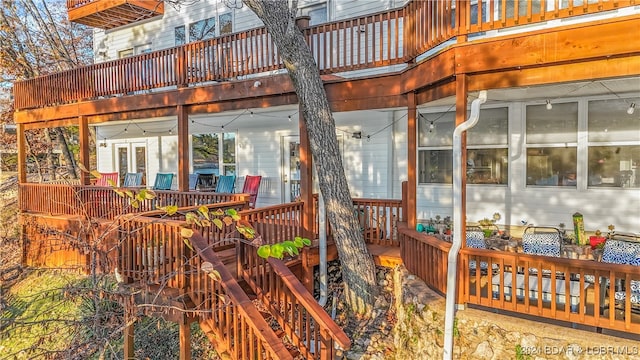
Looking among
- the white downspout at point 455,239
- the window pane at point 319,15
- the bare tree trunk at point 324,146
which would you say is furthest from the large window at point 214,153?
the white downspout at point 455,239

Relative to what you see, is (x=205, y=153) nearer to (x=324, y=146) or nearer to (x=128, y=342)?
(x=324, y=146)

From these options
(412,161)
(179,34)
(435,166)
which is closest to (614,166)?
(435,166)

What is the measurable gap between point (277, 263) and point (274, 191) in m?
Result: 5.84

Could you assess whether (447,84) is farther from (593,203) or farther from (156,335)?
(156,335)

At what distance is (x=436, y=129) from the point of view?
8.48m

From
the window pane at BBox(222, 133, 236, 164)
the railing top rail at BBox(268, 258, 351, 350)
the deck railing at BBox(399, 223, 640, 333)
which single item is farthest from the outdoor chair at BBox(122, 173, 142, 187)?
the deck railing at BBox(399, 223, 640, 333)

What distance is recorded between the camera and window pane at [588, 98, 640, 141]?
660cm

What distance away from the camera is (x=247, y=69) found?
25.2 feet

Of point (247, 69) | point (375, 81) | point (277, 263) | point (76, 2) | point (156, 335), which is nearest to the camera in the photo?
point (277, 263)

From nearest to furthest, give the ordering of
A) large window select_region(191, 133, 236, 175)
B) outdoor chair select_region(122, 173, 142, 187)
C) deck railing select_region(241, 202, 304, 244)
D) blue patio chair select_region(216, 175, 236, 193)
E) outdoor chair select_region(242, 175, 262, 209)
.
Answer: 1. deck railing select_region(241, 202, 304, 244)
2. outdoor chair select_region(242, 175, 262, 209)
3. blue patio chair select_region(216, 175, 236, 193)
4. large window select_region(191, 133, 236, 175)
5. outdoor chair select_region(122, 173, 142, 187)

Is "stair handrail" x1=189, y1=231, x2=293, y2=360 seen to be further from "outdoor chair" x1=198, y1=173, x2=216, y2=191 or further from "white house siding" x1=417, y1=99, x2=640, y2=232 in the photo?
"outdoor chair" x1=198, y1=173, x2=216, y2=191

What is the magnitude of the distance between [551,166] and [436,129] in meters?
2.27

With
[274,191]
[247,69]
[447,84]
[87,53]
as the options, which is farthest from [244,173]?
[87,53]

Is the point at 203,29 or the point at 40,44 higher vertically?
the point at 40,44
